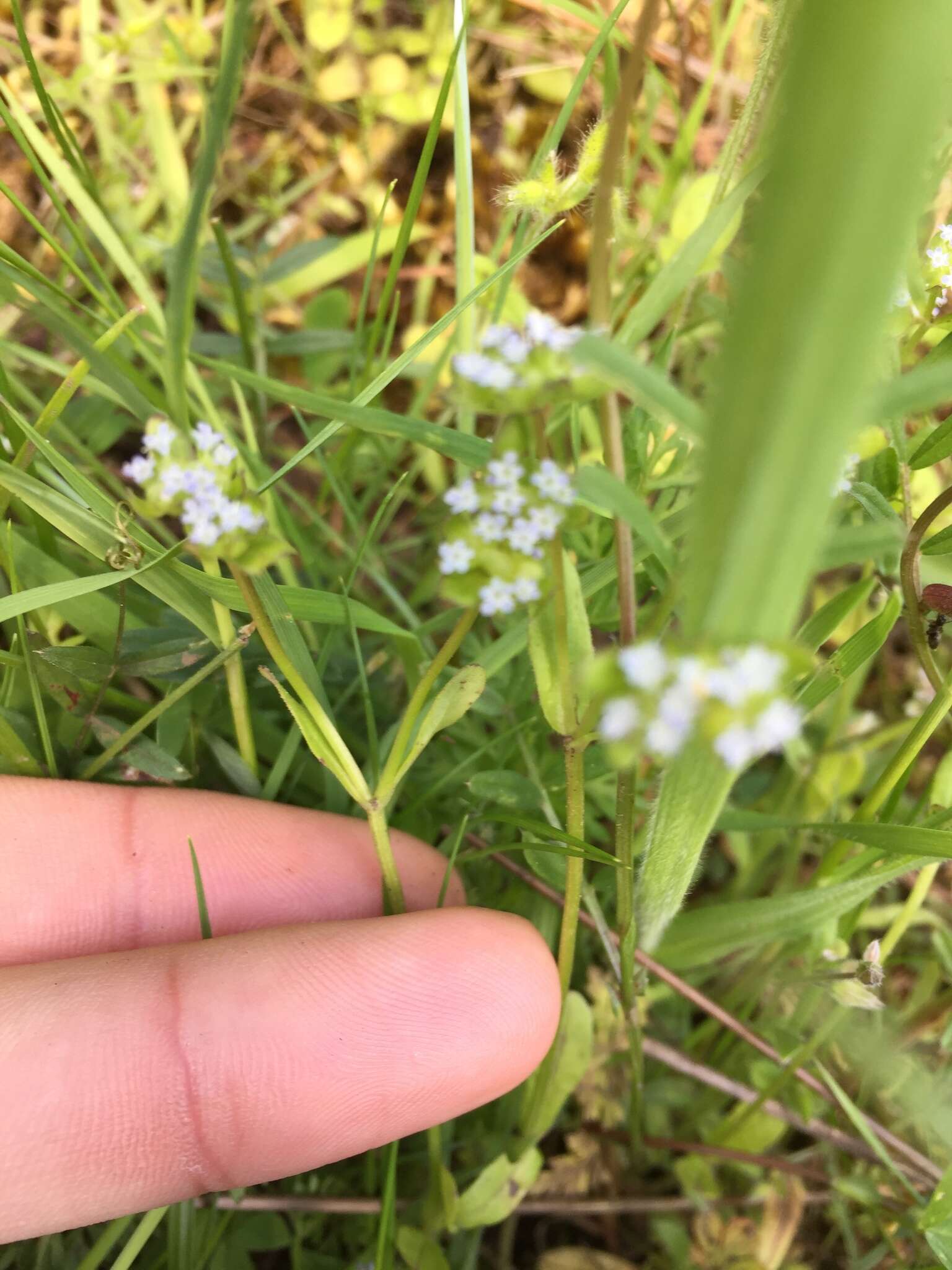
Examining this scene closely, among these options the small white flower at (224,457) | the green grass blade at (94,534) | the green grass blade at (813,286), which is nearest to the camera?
the green grass blade at (813,286)

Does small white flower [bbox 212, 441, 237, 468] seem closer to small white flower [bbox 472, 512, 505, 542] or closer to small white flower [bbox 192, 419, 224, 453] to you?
small white flower [bbox 192, 419, 224, 453]

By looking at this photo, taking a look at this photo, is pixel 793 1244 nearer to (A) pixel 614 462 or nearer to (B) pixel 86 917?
(B) pixel 86 917

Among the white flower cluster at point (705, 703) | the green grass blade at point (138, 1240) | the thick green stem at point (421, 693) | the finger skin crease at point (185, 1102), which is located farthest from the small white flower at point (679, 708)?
the green grass blade at point (138, 1240)

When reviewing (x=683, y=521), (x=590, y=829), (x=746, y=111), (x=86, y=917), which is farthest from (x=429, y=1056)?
(x=746, y=111)

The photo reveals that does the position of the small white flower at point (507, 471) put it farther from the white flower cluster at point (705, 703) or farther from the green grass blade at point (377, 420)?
the white flower cluster at point (705, 703)

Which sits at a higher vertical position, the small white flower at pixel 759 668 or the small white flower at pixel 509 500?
the small white flower at pixel 509 500

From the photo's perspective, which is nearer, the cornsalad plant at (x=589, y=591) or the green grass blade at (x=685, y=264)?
the cornsalad plant at (x=589, y=591)

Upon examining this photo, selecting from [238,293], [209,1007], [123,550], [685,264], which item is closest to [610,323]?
[685,264]
